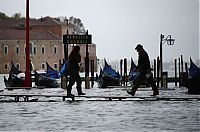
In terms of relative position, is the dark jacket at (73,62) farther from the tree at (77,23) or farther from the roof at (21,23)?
the tree at (77,23)

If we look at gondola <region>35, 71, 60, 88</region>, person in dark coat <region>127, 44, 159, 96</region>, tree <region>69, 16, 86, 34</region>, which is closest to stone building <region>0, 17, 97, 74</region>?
tree <region>69, 16, 86, 34</region>

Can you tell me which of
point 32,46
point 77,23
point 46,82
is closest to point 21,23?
point 32,46

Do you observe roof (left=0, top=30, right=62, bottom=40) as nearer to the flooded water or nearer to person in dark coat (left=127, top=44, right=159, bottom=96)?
person in dark coat (left=127, top=44, right=159, bottom=96)

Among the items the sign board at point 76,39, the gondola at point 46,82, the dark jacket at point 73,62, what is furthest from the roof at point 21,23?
the dark jacket at point 73,62

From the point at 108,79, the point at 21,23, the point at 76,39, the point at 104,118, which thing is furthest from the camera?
the point at 21,23

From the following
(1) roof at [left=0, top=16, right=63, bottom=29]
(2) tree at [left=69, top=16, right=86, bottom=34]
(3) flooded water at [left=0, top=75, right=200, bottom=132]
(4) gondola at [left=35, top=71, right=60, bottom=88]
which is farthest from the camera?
(2) tree at [left=69, top=16, right=86, bottom=34]

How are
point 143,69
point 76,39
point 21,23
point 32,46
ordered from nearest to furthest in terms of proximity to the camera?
point 143,69, point 76,39, point 32,46, point 21,23

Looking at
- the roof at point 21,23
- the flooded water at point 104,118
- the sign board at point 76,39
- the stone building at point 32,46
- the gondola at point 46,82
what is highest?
the roof at point 21,23

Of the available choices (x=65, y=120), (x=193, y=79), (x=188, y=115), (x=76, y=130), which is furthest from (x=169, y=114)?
(x=193, y=79)

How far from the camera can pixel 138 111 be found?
9617 mm

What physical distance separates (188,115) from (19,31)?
79.7 m

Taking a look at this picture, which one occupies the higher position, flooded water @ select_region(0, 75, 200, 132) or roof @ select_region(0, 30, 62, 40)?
roof @ select_region(0, 30, 62, 40)

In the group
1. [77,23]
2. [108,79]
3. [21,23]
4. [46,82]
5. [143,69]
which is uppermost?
[77,23]

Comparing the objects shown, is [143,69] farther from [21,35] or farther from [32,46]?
[32,46]
